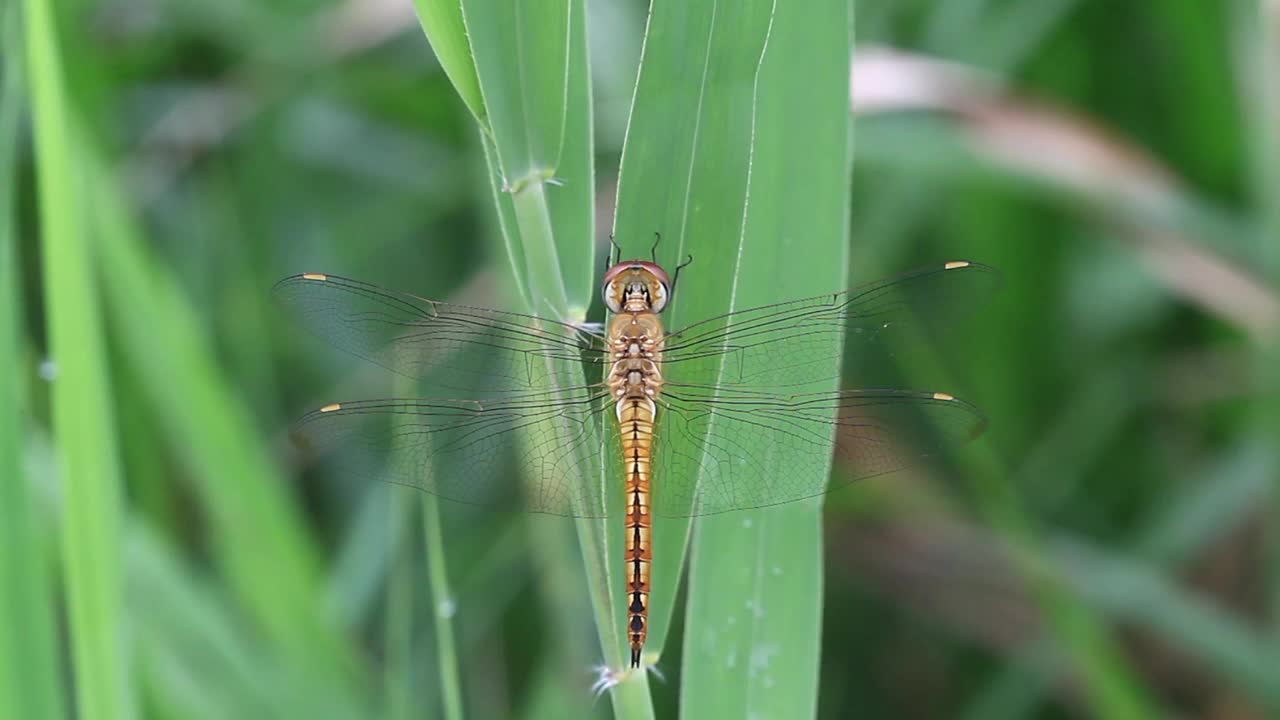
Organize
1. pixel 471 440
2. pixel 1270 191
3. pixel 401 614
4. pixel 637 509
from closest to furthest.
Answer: pixel 637 509 → pixel 471 440 → pixel 401 614 → pixel 1270 191

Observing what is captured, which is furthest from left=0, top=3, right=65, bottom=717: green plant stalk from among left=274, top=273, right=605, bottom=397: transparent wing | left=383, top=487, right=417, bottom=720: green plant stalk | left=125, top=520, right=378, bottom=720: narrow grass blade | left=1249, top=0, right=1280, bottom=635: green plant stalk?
left=1249, top=0, right=1280, bottom=635: green plant stalk

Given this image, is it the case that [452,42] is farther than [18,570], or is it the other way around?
[18,570]

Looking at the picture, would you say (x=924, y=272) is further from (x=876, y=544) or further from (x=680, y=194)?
(x=876, y=544)

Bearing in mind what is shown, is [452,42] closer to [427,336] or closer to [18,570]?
[427,336]

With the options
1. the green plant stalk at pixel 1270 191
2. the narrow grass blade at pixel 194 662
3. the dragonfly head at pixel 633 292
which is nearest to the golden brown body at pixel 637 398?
the dragonfly head at pixel 633 292

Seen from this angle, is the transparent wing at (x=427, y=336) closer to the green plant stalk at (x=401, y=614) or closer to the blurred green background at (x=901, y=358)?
the green plant stalk at (x=401, y=614)

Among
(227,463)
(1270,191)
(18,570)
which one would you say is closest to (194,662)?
(227,463)

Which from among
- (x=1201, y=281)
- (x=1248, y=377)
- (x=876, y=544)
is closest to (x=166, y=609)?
(x=876, y=544)
